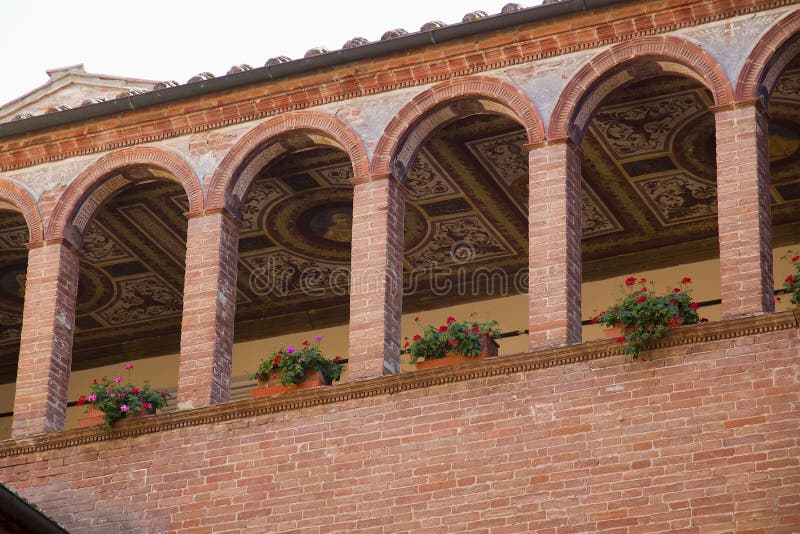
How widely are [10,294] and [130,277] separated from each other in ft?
4.71

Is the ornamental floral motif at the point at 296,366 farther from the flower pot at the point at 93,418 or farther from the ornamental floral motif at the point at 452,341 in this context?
the flower pot at the point at 93,418

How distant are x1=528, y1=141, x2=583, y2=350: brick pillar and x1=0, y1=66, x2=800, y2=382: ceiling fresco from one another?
1.38 metres

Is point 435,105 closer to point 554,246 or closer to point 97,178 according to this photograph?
point 554,246

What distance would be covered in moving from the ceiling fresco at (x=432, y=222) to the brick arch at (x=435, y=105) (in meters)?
0.89

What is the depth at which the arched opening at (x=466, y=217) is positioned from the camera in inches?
770

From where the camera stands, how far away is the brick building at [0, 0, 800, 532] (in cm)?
1711

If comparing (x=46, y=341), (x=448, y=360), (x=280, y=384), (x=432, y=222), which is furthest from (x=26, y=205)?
(x=448, y=360)

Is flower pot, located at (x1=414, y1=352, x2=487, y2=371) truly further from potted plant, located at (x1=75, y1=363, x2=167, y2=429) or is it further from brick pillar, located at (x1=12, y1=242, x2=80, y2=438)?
brick pillar, located at (x1=12, y1=242, x2=80, y2=438)

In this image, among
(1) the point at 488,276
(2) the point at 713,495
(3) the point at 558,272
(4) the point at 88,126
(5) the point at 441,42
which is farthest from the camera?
(1) the point at 488,276

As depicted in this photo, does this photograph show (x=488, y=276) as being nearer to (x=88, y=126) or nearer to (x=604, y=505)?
(x=88, y=126)

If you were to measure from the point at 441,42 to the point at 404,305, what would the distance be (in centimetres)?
461

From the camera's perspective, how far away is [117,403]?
19.1 m

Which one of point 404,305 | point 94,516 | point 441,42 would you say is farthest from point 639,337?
point 404,305

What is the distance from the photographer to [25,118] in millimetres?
20797
